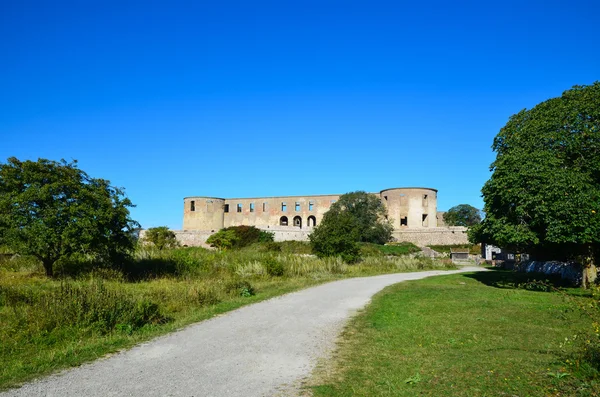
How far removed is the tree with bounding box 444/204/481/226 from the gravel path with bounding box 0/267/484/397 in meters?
73.9

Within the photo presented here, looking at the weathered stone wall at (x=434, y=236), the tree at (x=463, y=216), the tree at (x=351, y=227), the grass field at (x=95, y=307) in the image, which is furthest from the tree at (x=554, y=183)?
the tree at (x=463, y=216)

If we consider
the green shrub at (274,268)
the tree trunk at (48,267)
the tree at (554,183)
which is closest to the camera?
the tree at (554,183)

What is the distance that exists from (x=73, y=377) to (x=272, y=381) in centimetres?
237

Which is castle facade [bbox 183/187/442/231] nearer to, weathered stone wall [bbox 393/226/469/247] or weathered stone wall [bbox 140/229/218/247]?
weathered stone wall [bbox 393/226/469/247]

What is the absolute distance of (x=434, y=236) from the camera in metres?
59.1

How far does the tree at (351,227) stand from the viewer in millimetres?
26938

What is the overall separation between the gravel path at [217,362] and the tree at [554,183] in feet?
26.4

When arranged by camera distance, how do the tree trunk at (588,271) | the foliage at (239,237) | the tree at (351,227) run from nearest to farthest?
1. the tree trunk at (588,271)
2. the tree at (351,227)
3. the foliage at (239,237)

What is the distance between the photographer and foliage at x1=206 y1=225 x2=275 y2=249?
5263 centimetres

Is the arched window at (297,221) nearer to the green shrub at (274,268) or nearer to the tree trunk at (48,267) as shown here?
the green shrub at (274,268)

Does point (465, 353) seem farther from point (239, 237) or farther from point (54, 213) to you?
point (239, 237)

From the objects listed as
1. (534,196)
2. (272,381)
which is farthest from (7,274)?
(534,196)

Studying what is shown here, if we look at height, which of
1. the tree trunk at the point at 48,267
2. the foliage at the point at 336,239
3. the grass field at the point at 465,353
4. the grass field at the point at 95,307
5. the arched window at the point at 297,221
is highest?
the arched window at the point at 297,221

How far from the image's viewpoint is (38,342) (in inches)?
274
